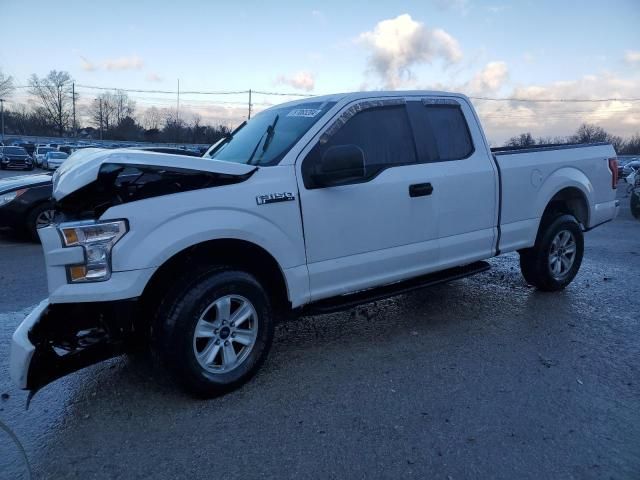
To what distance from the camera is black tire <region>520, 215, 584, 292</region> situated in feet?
17.3

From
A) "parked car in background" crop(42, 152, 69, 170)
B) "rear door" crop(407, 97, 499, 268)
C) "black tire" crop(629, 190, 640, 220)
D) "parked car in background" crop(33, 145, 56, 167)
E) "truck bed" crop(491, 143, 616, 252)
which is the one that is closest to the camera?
"rear door" crop(407, 97, 499, 268)

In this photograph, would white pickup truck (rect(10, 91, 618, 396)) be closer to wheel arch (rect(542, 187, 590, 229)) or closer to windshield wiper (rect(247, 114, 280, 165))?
windshield wiper (rect(247, 114, 280, 165))

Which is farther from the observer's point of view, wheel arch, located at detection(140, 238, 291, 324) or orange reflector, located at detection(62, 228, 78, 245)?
wheel arch, located at detection(140, 238, 291, 324)

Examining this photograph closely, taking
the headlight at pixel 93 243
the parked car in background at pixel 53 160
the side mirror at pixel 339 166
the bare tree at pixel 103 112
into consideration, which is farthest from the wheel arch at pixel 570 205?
the bare tree at pixel 103 112

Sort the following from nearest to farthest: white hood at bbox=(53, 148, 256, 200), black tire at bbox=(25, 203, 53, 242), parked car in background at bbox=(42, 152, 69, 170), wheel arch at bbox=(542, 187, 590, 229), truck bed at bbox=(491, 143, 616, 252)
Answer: white hood at bbox=(53, 148, 256, 200)
truck bed at bbox=(491, 143, 616, 252)
wheel arch at bbox=(542, 187, 590, 229)
black tire at bbox=(25, 203, 53, 242)
parked car in background at bbox=(42, 152, 69, 170)

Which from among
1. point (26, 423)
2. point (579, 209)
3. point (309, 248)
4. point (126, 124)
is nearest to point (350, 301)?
point (309, 248)

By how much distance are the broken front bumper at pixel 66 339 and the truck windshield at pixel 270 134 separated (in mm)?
1509

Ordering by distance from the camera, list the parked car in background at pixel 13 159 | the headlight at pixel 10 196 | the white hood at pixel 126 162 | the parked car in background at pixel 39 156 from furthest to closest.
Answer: the parked car in background at pixel 39 156 → the parked car in background at pixel 13 159 → the headlight at pixel 10 196 → the white hood at pixel 126 162

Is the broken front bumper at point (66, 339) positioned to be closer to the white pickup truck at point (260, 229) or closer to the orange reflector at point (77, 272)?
the white pickup truck at point (260, 229)

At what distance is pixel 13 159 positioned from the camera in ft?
109

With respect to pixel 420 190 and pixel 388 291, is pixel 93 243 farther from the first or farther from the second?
pixel 420 190

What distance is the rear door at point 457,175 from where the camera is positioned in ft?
14.0

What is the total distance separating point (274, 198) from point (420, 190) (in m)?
1.36

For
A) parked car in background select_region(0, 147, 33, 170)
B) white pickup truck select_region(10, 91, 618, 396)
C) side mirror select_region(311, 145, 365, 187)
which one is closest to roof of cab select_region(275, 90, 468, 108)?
white pickup truck select_region(10, 91, 618, 396)
